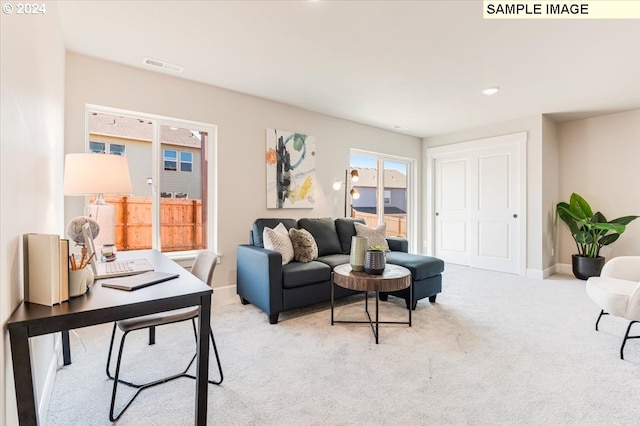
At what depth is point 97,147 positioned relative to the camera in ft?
9.68

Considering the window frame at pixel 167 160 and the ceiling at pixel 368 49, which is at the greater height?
the ceiling at pixel 368 49

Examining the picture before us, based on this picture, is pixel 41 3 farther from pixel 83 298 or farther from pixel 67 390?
pixel 67 390

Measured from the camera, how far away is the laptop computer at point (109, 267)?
1.52m

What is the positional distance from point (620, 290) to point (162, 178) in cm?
421

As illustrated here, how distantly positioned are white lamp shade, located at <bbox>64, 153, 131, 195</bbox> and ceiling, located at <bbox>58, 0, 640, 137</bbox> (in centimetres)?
108

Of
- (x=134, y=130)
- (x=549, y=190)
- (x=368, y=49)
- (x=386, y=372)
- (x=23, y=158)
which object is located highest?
(x=368, y=49)

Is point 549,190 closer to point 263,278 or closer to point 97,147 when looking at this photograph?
point 263,278

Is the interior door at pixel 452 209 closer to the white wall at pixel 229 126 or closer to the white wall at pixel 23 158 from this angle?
the white wall at pixel 229 126

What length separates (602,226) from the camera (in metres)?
4.14

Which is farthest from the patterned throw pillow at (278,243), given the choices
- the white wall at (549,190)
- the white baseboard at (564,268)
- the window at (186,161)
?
the white baseboard at (564,268)

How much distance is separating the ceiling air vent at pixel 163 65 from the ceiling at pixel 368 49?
0.06 meters

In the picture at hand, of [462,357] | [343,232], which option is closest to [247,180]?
[343,232]

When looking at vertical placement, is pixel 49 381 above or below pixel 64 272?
below

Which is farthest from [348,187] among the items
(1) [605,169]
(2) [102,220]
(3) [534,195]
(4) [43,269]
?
(4) [43,269]
